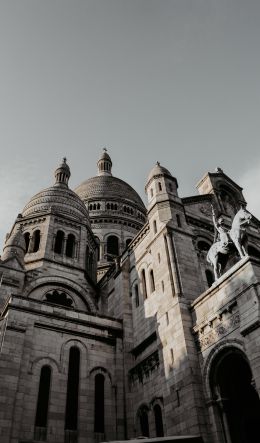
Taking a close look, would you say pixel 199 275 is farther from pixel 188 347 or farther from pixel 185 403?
pixel 185 403

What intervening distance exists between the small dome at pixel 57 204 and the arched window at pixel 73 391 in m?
14.2

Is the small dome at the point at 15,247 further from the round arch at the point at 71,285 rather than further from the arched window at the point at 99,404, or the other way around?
the arched window at the point at 99,404

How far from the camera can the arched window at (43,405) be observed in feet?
57.0

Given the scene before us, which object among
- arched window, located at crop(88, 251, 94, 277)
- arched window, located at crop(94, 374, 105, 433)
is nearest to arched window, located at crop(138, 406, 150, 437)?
arched window, located at crop(94, 374, 105, 433)

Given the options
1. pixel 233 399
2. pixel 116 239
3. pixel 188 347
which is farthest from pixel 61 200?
pixel 233 399

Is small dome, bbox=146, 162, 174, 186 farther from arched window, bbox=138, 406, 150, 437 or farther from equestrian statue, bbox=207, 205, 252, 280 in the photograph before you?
arched window, bbox=138, 406, 150, 437

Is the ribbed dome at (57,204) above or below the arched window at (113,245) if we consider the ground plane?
below

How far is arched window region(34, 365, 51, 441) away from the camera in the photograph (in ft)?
57.0

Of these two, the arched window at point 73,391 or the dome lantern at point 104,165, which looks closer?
the arched window at point 73,391

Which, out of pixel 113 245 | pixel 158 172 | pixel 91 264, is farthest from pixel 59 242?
pixel 113 245

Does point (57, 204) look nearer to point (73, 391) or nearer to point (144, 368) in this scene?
point (144, 368)

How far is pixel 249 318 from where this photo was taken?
14898mm

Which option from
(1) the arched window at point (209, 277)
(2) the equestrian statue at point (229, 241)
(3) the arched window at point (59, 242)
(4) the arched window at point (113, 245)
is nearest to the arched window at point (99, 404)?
(1) the arched window at point (209, 277)

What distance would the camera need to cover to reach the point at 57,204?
33.7 metres
